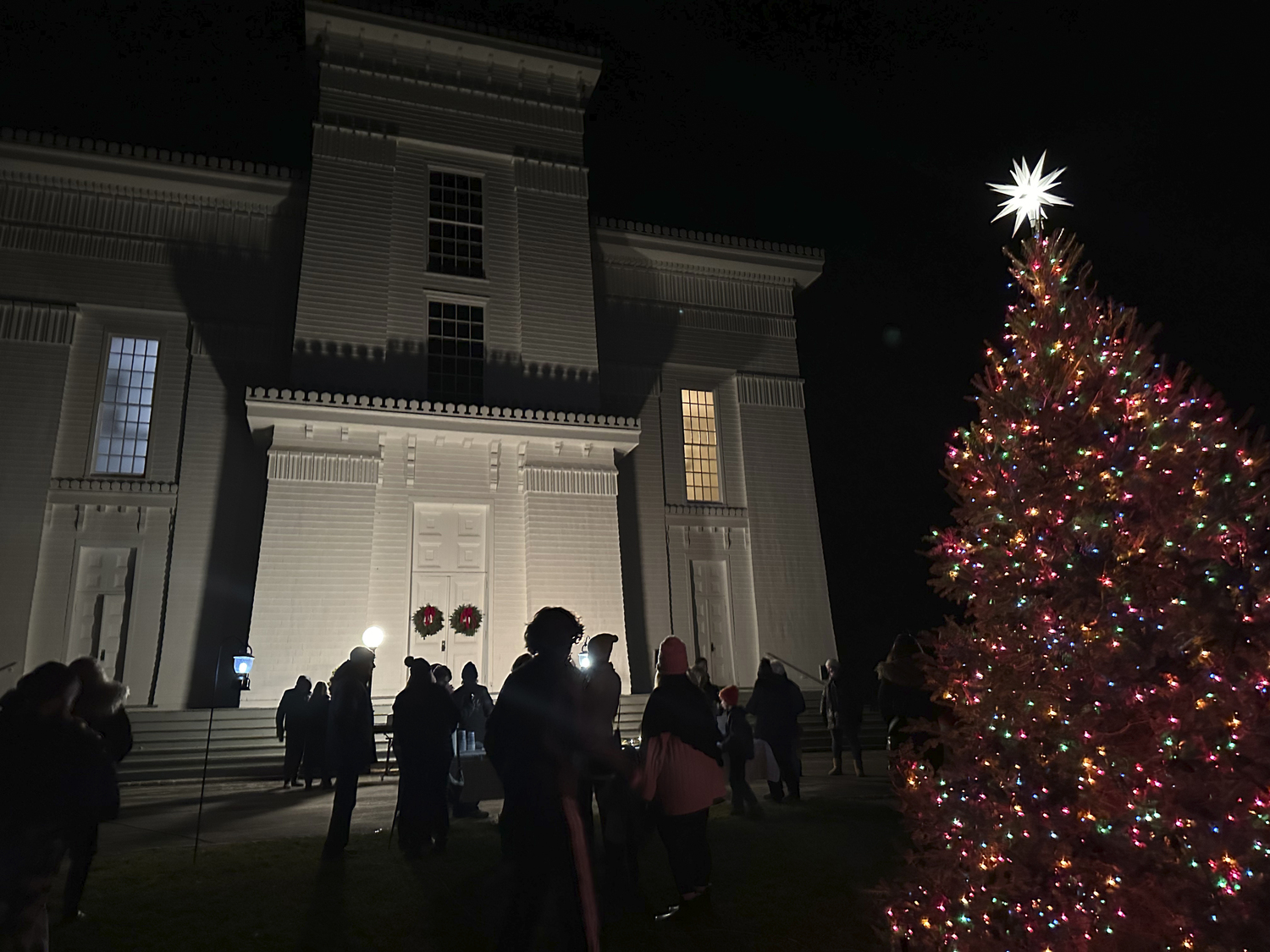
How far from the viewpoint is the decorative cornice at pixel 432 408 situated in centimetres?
1705

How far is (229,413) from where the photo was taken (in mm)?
19203

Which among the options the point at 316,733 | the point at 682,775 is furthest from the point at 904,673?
the point at 316,733

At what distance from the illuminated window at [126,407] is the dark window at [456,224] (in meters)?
7.22

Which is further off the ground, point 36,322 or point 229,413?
point 36,322

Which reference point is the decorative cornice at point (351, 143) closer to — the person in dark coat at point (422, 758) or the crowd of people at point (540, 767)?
the crowd of people at point (540, 767)

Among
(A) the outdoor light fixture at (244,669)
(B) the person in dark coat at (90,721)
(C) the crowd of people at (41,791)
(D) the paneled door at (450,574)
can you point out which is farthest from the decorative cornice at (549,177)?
(C) the crowd of people at (41,791)

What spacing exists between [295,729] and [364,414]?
7.14 metres

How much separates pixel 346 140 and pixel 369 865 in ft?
60.4

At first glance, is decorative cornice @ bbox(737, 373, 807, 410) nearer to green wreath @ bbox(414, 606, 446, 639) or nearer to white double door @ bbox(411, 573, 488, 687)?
white double door @ bbox(411, 573, 488, 687)

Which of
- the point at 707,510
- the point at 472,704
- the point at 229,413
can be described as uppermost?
the point at 229,413

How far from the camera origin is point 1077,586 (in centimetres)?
377

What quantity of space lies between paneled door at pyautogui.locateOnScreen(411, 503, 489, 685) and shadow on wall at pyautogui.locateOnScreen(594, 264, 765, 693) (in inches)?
153

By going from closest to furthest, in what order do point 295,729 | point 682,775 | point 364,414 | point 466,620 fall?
point 682,775
point 295,729
point 364,414
point 466,620

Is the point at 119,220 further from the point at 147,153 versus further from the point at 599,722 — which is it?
the point at 599,722
